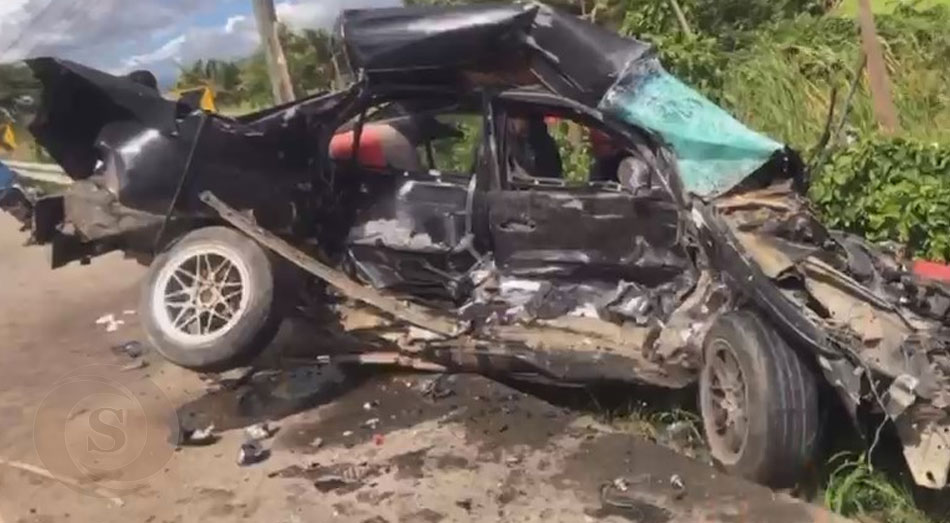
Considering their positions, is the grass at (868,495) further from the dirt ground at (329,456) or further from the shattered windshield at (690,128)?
the shattered windshield at (690,128)

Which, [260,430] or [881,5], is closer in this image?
[260,430]

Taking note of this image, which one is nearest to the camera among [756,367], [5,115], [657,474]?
[756,367]

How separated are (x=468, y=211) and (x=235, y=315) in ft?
4.50

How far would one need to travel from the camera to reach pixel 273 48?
12656 millimetres

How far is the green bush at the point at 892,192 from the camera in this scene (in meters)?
7.54

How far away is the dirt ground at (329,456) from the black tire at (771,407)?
0.42 feet

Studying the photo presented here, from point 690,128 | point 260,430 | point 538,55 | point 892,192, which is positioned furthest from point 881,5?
point 260,430

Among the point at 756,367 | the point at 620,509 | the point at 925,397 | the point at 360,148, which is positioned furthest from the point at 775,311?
the point at 360,148

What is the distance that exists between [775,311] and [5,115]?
48.4 feet

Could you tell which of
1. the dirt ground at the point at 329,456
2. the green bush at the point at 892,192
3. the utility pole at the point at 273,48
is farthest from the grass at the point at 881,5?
the dirt ground at the point at 329,456

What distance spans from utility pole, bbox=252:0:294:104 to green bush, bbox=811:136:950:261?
6.23 m

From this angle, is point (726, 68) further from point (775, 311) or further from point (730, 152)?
point (775, 311)

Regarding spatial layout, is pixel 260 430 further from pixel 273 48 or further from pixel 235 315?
pixel 273 48

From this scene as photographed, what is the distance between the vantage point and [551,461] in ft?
18.0
